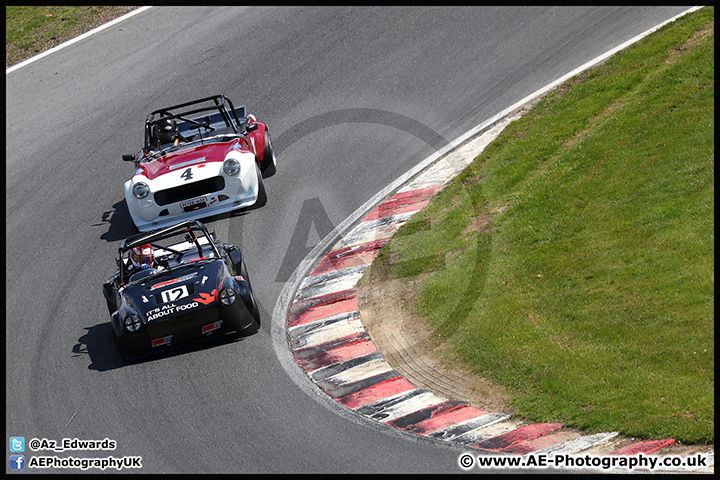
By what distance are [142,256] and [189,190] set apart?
5.98 ft

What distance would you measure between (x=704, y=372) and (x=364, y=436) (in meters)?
3.23

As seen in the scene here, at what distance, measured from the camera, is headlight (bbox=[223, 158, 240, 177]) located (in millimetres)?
11930

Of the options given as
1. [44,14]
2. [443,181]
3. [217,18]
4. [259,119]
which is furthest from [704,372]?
[44,14]

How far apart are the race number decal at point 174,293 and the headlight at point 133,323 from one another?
360mm

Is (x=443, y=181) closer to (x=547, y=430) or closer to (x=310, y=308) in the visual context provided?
(x=310, y=308)

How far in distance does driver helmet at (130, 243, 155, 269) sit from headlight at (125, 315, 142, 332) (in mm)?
→ 1466

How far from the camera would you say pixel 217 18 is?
18.3 metres

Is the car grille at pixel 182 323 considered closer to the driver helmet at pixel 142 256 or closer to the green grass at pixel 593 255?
the driver helmet at pixel 142 256

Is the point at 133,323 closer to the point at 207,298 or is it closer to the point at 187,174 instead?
the point at 207,298

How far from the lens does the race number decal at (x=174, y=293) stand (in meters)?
8.88

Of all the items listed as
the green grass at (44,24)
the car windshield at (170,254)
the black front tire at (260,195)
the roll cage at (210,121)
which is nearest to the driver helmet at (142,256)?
the car windshield at (170,254)

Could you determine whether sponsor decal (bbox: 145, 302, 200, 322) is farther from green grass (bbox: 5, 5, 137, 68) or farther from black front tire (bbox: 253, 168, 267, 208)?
green grass (bbox: 5, 5, 137, 68)

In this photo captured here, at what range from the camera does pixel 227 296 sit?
893cm

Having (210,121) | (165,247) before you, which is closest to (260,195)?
(210,121)
